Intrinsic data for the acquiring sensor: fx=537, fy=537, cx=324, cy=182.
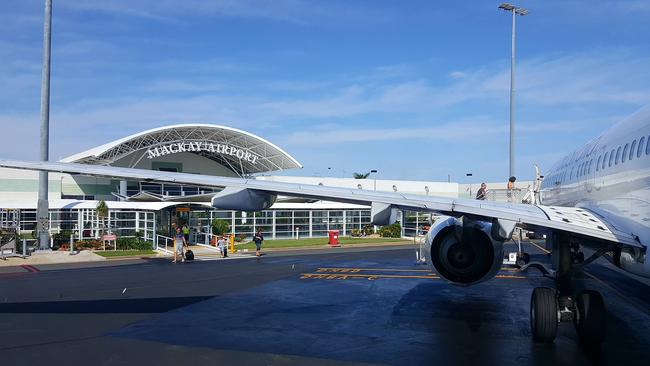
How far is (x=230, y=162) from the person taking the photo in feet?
190

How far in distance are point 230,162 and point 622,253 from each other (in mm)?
51677

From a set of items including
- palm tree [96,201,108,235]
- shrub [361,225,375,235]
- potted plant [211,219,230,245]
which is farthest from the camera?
shrub [361,225,375,235]

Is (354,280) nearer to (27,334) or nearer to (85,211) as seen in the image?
(27,334)

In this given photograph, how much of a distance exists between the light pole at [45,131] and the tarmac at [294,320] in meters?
10.9

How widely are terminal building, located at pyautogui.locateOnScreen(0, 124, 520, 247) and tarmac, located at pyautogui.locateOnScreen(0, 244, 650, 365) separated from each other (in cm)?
1485

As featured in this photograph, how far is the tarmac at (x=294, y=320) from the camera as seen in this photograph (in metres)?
8.48

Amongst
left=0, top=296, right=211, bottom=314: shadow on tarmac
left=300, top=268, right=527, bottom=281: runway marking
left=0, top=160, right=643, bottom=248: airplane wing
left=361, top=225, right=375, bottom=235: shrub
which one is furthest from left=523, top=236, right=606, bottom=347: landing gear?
left=361, top=225, right=375, bottom=235: shrub

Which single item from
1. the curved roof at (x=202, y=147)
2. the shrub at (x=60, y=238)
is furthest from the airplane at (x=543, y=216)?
the curved roof at (x=202, y=147)

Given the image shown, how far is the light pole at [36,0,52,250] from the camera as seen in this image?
29.2m

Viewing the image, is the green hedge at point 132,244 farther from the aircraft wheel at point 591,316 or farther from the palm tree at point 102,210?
the aircraft wheel at point 591,316

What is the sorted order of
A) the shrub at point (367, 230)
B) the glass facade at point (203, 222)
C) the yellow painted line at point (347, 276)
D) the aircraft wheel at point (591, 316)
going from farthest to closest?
the shrub at point (367, 230)
the glass facade at point (203, 222)
the yellow painted line at point (347, 276)
the aircraft wheel at point (591, 316)

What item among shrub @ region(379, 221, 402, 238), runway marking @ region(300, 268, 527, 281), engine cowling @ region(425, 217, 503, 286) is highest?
engine cowling @ region(425, 217, 503, 286)

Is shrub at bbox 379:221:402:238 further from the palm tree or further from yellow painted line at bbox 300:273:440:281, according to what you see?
yellow painted line at bbox 300:273:440:281

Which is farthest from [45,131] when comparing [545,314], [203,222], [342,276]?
[545,314]
